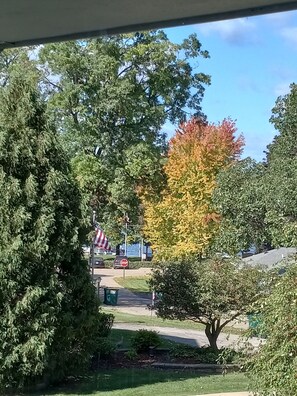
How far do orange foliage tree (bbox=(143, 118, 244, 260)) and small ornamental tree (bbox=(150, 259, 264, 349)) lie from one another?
12.1m

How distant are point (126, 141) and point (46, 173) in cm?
1275

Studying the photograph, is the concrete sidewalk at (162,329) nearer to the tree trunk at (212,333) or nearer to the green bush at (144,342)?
the tree trunk at (212,333)

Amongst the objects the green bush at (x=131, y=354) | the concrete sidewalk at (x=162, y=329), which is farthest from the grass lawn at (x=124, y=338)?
the concrete sidewalk at (x=162, y=329)

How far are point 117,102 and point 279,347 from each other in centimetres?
1573

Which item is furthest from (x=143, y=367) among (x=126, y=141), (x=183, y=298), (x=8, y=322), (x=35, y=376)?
(x=126, y=141)

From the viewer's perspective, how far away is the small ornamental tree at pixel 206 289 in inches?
456

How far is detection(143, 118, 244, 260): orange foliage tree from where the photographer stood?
26.1 meters

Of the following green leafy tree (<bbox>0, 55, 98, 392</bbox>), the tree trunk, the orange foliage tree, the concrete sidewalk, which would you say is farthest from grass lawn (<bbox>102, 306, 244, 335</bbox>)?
green leafy tree (<bbox>0, 55, 98, 392</bbox>)

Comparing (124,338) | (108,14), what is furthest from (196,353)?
(108,14)

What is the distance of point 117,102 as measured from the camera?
20344 millimetres

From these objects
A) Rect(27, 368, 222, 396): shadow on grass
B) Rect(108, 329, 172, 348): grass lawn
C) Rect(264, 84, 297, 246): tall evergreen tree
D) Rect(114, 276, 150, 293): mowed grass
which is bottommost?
Rect(27, 368, 222, 396): shadow on grass

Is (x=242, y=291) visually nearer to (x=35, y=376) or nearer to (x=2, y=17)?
(x=35, y=376)

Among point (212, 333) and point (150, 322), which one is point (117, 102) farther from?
point (212, 333)

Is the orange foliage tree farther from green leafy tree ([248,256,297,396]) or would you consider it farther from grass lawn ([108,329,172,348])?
green leafy tree ([248,256,297,396])
